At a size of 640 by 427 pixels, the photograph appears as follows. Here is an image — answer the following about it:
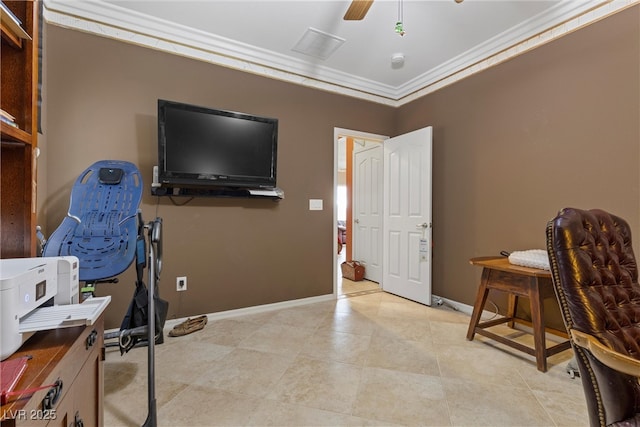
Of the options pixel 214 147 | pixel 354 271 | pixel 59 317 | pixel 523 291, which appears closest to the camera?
pixel 59 317

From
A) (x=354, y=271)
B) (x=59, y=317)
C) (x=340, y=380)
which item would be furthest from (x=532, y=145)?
(x=59, y=317)

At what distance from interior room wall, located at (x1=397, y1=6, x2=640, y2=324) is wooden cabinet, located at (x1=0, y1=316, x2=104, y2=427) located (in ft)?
9.98

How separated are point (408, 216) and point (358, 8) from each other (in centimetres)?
227

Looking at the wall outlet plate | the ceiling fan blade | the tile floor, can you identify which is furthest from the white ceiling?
the tile floor

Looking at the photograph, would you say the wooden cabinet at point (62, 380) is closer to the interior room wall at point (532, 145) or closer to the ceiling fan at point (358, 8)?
the ceiling fan at point (358, 8)

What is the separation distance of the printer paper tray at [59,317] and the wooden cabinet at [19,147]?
0.34 meters

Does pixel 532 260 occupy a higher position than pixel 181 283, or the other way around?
pixel 532 260

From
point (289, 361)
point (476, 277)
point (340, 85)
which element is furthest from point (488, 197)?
point (289, 361)

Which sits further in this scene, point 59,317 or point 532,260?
point 532,260

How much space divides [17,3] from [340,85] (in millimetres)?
2895

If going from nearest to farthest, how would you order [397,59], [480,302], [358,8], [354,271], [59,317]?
[59,317], [358,8], [480,302], [397,59], [354,271]

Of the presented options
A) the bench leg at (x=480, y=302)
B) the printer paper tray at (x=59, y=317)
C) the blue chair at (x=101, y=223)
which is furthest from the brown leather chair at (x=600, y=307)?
the blue chair at (x=101, y=223)

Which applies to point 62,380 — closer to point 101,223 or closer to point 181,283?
point 101,223

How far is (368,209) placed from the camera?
4.50 metres
